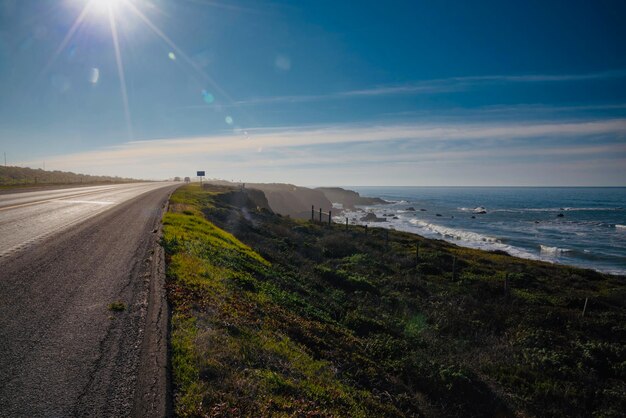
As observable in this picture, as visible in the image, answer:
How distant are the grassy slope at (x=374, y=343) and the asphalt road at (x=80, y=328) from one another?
46 cm

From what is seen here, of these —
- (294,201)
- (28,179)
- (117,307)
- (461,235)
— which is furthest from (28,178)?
(461,235)

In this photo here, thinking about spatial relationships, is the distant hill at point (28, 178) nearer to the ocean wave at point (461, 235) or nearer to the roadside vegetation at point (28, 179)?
the roadside vegetation at point (28, 179)

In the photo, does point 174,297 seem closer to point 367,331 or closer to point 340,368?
point 340,368

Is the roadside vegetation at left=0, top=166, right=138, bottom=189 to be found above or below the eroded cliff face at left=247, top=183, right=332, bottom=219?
above

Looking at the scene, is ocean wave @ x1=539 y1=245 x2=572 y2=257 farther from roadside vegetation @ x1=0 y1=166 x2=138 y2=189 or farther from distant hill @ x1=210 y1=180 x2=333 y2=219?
roadside vegetation @ x1=0 y1=166 x2=138 y2=189

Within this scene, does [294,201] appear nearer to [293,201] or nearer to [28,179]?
[293,201]

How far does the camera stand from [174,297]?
777 centimetres

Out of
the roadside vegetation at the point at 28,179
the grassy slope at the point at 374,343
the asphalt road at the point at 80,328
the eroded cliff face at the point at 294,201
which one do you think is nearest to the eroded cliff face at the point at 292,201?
the eroded cliff face at the point at 294,201

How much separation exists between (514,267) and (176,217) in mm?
27783

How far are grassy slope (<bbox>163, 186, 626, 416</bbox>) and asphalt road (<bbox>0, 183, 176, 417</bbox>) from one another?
17.9 inches

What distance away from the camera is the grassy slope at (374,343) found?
545 centimetres

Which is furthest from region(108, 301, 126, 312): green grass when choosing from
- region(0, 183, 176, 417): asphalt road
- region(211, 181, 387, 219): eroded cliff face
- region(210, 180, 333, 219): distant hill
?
region(210, 180, 333, 219): distant hill

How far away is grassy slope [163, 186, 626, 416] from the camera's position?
215 inches

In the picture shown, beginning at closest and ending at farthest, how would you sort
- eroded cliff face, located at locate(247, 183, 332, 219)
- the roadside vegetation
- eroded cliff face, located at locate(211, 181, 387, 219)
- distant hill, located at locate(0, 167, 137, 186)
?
the roadside vegetation → distant hill, located at locate(0, 167, 137, 186) → eroded cliff face, located at locate(211, 181, 387, 219) → eroded cliff face, located at locate(247, 183, 332, 219)
